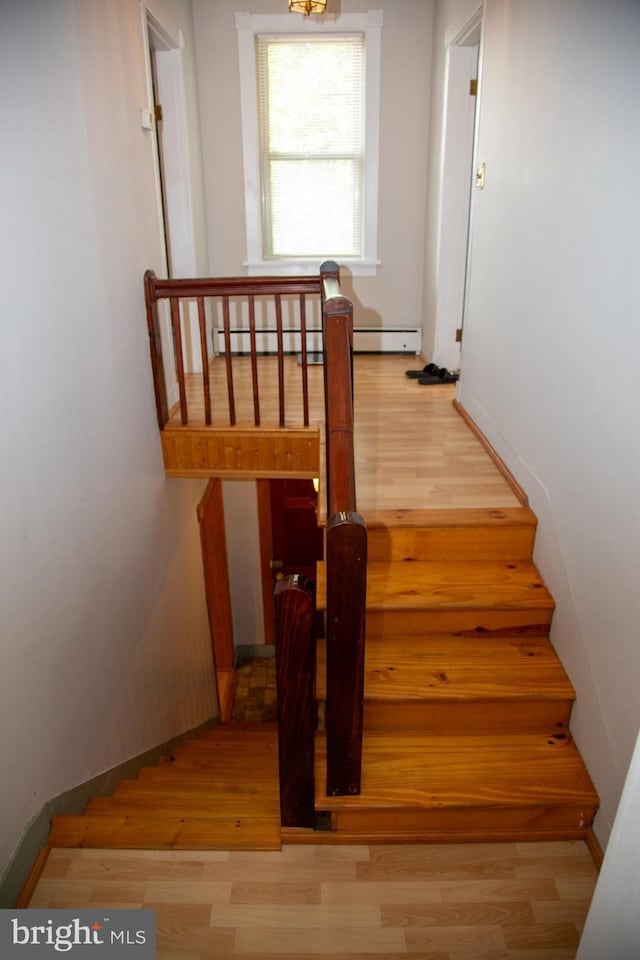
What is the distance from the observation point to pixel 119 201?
115 inches

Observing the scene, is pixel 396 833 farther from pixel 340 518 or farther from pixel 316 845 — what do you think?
pixel 340 518

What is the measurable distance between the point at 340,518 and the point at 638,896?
94 cm

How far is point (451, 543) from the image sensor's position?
8.86 feet

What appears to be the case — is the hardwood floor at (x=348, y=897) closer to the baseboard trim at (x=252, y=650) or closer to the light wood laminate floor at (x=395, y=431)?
the light wood laminate floor at (x=395, y=431)

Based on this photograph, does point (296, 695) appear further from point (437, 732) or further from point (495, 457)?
point (495, 457)

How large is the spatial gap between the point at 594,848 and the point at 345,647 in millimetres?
1026

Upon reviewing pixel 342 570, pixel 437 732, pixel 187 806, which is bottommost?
pixel 187 806

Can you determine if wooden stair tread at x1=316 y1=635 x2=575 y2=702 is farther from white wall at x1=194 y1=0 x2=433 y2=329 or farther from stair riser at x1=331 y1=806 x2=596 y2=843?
white wall at x1=194 y1=0 x2=433 y2=329

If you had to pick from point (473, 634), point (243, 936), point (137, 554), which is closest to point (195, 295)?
point (137, 554)

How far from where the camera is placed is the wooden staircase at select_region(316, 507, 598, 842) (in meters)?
1.99

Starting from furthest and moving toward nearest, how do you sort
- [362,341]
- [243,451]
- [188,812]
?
[362,341] → [243,451] → [188,812]

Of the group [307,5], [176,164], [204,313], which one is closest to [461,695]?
[204,313]

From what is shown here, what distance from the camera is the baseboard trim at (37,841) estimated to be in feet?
5.92

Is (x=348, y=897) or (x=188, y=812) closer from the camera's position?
(x=348, y=897)
